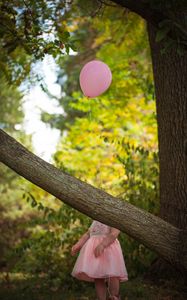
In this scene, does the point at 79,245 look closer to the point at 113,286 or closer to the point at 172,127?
the point at 113,286

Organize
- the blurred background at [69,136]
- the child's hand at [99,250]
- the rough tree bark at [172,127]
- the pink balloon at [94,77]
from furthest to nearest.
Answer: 1. the blurred background at [69,136]
2. the pink balloon at [94,77]
3. the rough tree bark at [172,127]
4. the child's hand at [99,250]

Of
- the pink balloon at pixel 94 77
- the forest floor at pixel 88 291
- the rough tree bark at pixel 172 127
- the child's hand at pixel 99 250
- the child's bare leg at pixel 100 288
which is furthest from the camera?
the forest floor at pixel 88 291

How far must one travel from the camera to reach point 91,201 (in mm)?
3436

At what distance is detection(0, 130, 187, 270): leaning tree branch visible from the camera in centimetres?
340

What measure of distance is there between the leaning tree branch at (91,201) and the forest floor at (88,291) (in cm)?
89

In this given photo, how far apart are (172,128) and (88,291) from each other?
219 cm

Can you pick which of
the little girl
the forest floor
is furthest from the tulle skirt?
the forest floor

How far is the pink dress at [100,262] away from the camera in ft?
12.8

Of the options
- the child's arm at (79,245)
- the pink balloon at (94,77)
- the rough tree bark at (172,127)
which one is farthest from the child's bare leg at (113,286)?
the pink balloon at (94,77)

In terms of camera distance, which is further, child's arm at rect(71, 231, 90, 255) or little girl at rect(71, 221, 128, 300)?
child's arm at rect(71, 231, 90, 255)

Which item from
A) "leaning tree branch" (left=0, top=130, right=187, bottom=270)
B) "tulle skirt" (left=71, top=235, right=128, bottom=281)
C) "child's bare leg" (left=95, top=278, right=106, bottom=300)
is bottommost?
"child's bare leg" (left=95, top=278, right=106, bottom=300)

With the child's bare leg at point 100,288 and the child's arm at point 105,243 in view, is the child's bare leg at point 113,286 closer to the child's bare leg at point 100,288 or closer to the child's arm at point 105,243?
the child's bare leg at point 100,288

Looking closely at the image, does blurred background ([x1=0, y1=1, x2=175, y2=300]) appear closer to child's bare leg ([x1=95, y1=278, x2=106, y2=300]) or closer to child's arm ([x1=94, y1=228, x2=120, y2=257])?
child's bare leg ([x1=95, y1=278, x2=106, y2=300])

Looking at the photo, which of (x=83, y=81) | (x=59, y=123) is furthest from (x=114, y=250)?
(x=59, y=123)
